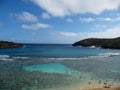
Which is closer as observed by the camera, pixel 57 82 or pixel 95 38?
pixel 57 82

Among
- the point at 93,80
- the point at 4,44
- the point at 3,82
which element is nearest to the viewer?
the point at 3,82

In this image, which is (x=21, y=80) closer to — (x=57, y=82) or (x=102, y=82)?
(x=57, y=82)

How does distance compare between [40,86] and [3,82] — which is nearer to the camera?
[40,86]

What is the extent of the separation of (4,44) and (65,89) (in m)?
127

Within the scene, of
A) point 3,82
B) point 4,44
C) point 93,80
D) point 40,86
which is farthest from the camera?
point 4,44

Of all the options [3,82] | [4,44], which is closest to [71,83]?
[3,82]

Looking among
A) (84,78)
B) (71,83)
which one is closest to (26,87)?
(71,83)

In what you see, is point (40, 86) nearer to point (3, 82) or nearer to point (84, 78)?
point (3, 82)

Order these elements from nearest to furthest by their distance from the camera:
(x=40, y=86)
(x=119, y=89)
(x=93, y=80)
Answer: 1. (x=119, y=89)
2. (x=40, y=86)
3. (x=93, y=80)

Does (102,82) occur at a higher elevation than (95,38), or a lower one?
lower

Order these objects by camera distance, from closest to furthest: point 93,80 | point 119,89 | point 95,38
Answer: point 119,89, point 93,80, point 95,38

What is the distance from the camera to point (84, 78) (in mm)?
28906

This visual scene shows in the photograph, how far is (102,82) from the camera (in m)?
26.7

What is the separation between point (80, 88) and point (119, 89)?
454 cm
